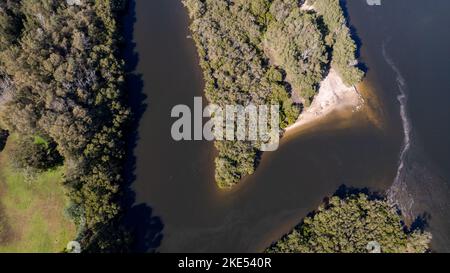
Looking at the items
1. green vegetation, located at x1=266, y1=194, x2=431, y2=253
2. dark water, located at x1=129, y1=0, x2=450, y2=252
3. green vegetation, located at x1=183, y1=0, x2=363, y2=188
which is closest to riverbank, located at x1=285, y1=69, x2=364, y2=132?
green vegetation, located at x1=183, y1=0, x2=363, y2=188

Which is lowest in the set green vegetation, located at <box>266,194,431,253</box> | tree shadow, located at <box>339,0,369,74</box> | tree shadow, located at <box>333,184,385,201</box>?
green vegetation, located at <box>266,194,431,253</box>

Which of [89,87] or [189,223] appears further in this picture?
[89,87]

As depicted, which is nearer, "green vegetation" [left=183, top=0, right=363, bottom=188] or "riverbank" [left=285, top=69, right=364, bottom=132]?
"green vegetation" [left=183, top=0, right=363, bottom=188]

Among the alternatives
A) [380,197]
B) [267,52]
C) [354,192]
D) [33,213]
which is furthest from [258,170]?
[33,213]

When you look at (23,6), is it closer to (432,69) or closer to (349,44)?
(349,44)

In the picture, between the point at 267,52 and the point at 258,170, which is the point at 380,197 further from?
the point at 267,52

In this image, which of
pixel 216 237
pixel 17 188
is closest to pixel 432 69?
pixel 216 237

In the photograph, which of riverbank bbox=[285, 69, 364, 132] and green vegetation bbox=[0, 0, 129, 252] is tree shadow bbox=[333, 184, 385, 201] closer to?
riverbank bbox=[285, 69, 364, 132]

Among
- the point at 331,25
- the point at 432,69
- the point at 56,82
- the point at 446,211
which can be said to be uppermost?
the point at 331,25

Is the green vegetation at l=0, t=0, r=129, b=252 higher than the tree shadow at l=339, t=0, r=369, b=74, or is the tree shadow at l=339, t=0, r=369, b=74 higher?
the tree shadow at l=339, t=0, r=369, b=74
